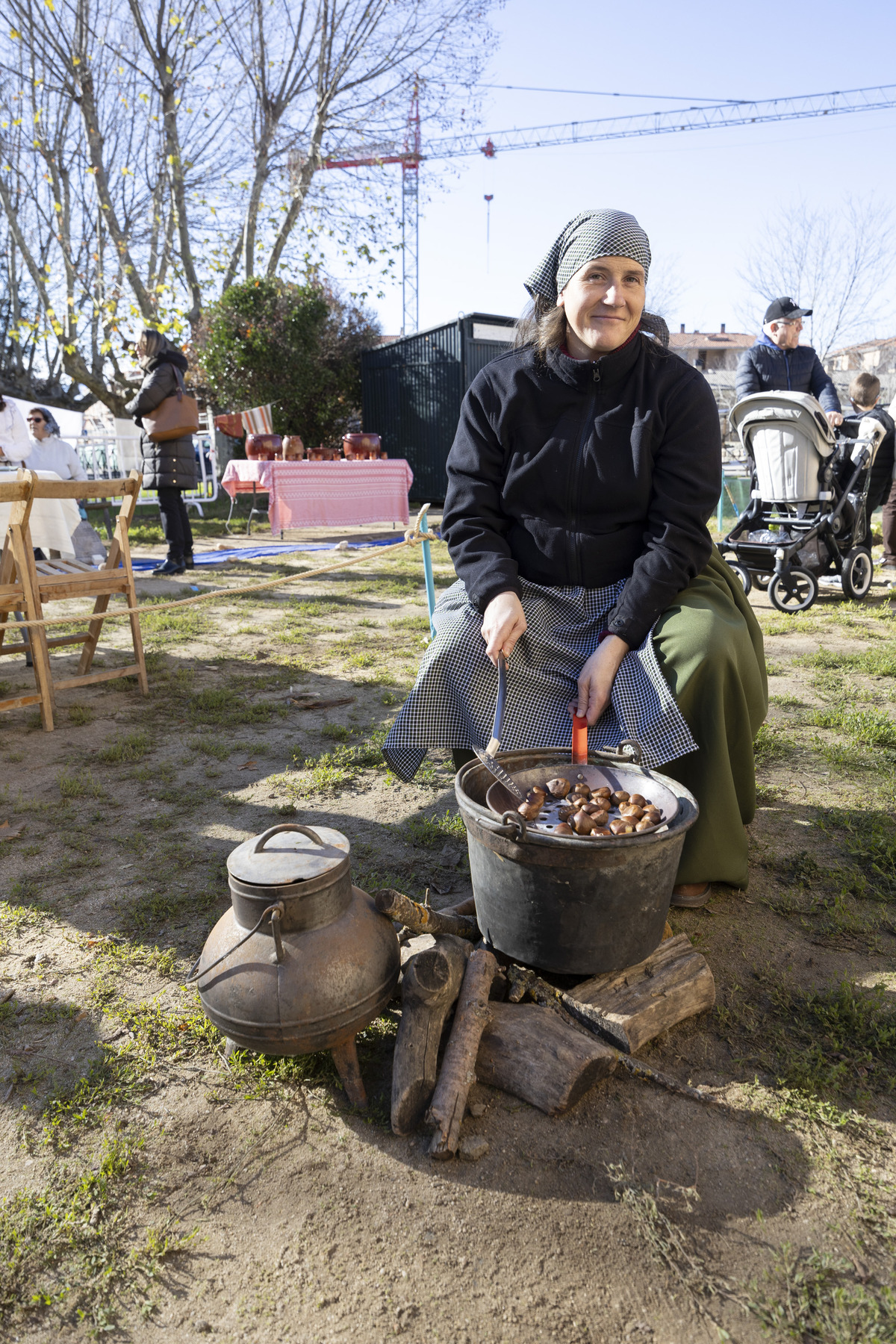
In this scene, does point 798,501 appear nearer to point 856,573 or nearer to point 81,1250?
point 856,573

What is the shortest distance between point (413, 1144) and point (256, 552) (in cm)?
919

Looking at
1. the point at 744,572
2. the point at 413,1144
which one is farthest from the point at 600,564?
the point at 744,572

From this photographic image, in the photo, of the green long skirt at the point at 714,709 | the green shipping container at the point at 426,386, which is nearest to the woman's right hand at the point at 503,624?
the green long skirt at the point at 714,709

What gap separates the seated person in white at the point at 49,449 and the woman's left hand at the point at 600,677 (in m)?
8.14

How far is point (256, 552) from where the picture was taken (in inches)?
406

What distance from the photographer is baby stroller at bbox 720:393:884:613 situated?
6.13 metres

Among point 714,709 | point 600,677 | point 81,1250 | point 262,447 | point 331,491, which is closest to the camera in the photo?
point 81,1250

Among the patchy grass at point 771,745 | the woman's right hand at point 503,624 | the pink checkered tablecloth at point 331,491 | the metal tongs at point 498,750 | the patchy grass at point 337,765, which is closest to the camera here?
the metal tongs at point 498,750

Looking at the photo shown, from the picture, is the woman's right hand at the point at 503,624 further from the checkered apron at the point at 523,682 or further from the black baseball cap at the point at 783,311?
the black baseball cap at the point at 783,311

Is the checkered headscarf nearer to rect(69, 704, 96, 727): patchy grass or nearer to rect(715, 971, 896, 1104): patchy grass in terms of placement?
rect(715, 971, 896, 1104): patchy grass

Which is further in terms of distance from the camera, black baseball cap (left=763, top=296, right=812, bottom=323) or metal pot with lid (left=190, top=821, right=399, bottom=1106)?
black baseball cap (left=763, top=296, right=812, bottom=323)

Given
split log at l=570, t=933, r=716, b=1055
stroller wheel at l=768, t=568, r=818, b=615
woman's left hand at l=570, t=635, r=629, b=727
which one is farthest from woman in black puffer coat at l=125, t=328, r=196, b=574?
split log at l=570, t=933, r=716, b=1055

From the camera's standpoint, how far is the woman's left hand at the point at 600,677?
2354mm

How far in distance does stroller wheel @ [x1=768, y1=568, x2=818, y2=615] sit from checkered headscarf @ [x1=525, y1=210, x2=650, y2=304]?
455 centimetres
